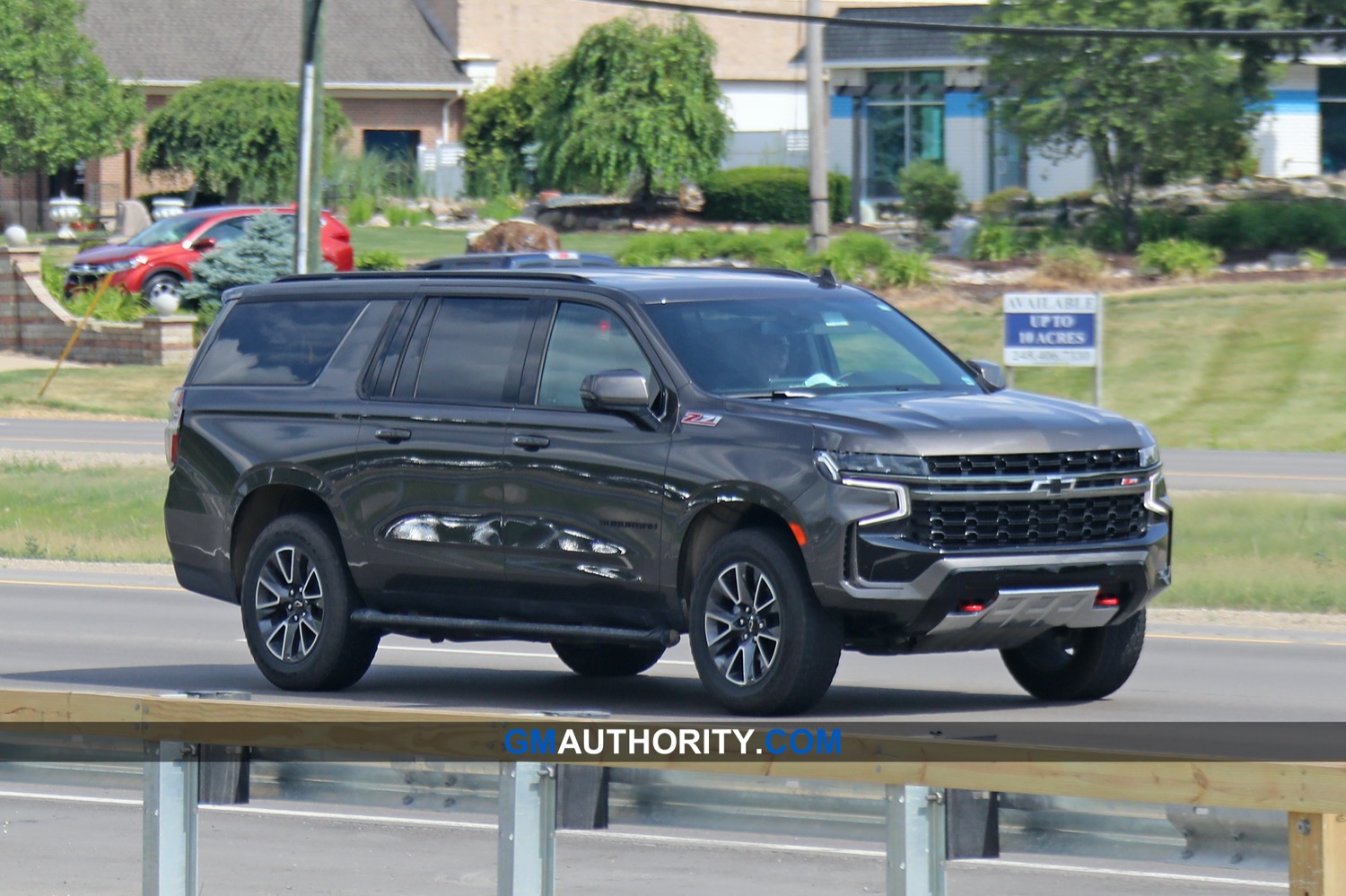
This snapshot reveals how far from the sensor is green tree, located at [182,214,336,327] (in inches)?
1439

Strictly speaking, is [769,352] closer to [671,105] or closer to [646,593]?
[646,593]

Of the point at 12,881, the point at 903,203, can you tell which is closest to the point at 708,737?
the point at 12,881

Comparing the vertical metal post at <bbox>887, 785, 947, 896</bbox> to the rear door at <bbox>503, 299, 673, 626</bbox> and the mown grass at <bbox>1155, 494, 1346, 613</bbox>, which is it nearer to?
the rear door at <bbox>503, 299, 673, 626</bbox>

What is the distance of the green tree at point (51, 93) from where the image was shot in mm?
51656

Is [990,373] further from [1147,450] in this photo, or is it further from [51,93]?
[51,93]

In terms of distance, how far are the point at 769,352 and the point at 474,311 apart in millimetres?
1518

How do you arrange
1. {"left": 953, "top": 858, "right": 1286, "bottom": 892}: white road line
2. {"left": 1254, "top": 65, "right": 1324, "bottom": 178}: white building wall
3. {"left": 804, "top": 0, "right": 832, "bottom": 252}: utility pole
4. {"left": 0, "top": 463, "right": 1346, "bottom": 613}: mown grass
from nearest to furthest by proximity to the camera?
{"left": 953, "top": 858, "right": 1286, "bottom": 892}: white road line
{"left": 0, "top": 463, "right": 1346, "bottom": 613}: mown grass
{"left": 804, "top": 0, "right": 832, "bottom": 252}: utility pole
{"left": 1254, "top": 65, "right": 1324, "bottom": 178}: white building wall

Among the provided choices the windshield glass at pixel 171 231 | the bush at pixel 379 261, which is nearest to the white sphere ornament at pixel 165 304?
the windshield glass at pixel 171 231

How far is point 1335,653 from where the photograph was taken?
1339cm

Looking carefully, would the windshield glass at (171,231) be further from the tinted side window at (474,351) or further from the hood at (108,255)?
the tinted side window at (474,351)

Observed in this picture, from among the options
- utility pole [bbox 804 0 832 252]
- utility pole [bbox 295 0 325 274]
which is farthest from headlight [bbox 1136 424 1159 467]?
utility pole [bbox 804 0 832 252]

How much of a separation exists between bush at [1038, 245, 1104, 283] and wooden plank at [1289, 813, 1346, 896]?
108 feet

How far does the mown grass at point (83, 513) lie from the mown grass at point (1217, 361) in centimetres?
1389

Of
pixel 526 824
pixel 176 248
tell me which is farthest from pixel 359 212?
pixel 526 824
